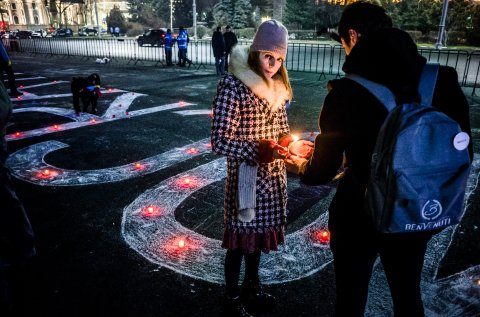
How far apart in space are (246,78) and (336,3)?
48.0 meters

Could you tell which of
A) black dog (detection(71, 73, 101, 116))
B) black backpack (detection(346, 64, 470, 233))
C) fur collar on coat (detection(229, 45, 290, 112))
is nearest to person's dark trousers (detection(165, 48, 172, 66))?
black dog (detection(71, 73, 101, 116))

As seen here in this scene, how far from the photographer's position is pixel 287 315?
2.96m

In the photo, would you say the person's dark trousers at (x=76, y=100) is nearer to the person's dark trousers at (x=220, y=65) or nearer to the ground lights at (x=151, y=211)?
the ground lights at (x=151, y=211)

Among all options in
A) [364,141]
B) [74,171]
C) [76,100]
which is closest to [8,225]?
[364,141]

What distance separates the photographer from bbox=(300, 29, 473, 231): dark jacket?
1712mm

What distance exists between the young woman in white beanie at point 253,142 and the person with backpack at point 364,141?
1.51 feet

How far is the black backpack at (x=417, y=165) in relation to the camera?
1614 mm

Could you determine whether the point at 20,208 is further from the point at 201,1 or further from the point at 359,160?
the point at 201,1

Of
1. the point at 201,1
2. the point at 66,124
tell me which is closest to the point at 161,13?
the point at 201,1

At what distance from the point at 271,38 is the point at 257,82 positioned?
303 millimetres

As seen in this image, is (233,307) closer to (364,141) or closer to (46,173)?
(364,141)

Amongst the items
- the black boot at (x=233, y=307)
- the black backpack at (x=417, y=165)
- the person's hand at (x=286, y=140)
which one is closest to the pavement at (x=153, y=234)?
the black boot at (x=233, y=307)

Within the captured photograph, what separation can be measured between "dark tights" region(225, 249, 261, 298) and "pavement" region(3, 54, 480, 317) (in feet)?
0.81

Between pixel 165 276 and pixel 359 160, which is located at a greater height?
pixel 359 160
